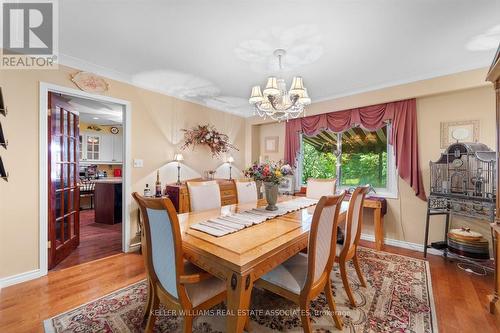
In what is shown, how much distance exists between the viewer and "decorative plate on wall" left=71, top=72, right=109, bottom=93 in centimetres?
263

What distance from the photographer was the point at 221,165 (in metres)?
4.57

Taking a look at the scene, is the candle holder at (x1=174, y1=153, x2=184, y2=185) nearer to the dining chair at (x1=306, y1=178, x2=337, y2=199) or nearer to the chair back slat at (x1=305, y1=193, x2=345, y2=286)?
the dining chair at (x1=306, y1=178, x2=337, y2=199)

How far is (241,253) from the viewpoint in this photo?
1247 millimetres

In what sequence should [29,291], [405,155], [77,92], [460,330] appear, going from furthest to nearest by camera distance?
[405,155], [77,92], [29,291], [460,330]

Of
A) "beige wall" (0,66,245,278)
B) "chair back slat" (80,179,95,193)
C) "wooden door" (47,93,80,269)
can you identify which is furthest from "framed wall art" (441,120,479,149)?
"chair back slat" (80,179,95,193)

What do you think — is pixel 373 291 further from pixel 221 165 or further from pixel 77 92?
pixel 77 92

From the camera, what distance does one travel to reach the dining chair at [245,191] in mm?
2936

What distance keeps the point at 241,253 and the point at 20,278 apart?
8.52 ft

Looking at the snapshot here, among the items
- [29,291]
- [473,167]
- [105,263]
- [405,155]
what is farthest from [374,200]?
[29,291]

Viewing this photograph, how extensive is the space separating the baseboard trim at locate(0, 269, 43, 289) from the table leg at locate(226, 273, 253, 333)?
8.14 feet

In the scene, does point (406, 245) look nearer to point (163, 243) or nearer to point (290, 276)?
point (290, 276)

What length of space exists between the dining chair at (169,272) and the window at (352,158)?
326cm

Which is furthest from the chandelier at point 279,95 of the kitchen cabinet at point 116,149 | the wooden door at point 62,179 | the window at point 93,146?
the window at point 93,146

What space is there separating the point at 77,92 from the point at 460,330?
430 centimetres
